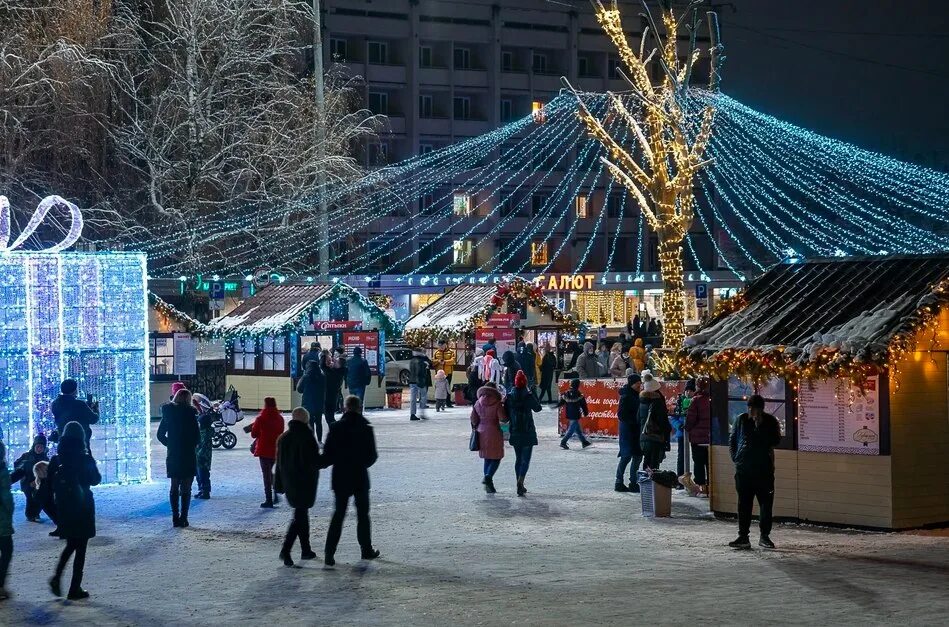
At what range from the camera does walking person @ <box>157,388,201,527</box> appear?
1497 centimetres

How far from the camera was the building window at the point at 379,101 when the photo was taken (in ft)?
239

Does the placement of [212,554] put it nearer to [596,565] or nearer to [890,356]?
[596,565]

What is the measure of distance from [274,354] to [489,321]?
6147 mm

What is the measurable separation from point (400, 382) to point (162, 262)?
7.70 meters

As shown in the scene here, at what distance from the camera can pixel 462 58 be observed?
75.2m

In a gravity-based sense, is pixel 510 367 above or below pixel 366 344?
below

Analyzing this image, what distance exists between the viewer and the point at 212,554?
13.0 meters

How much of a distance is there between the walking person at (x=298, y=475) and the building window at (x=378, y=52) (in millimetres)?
61484

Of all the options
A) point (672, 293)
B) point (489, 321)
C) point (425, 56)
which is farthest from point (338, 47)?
point (672, 293)

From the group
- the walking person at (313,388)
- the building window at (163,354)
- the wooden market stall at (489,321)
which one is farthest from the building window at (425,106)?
the walking person at (313,388)

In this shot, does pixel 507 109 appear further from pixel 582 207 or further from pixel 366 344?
pixel 366 344

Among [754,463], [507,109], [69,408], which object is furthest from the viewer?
[507,109]

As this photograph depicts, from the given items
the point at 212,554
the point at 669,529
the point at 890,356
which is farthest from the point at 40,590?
the point at 890,356

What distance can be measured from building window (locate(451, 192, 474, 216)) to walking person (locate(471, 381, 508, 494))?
51.1m
